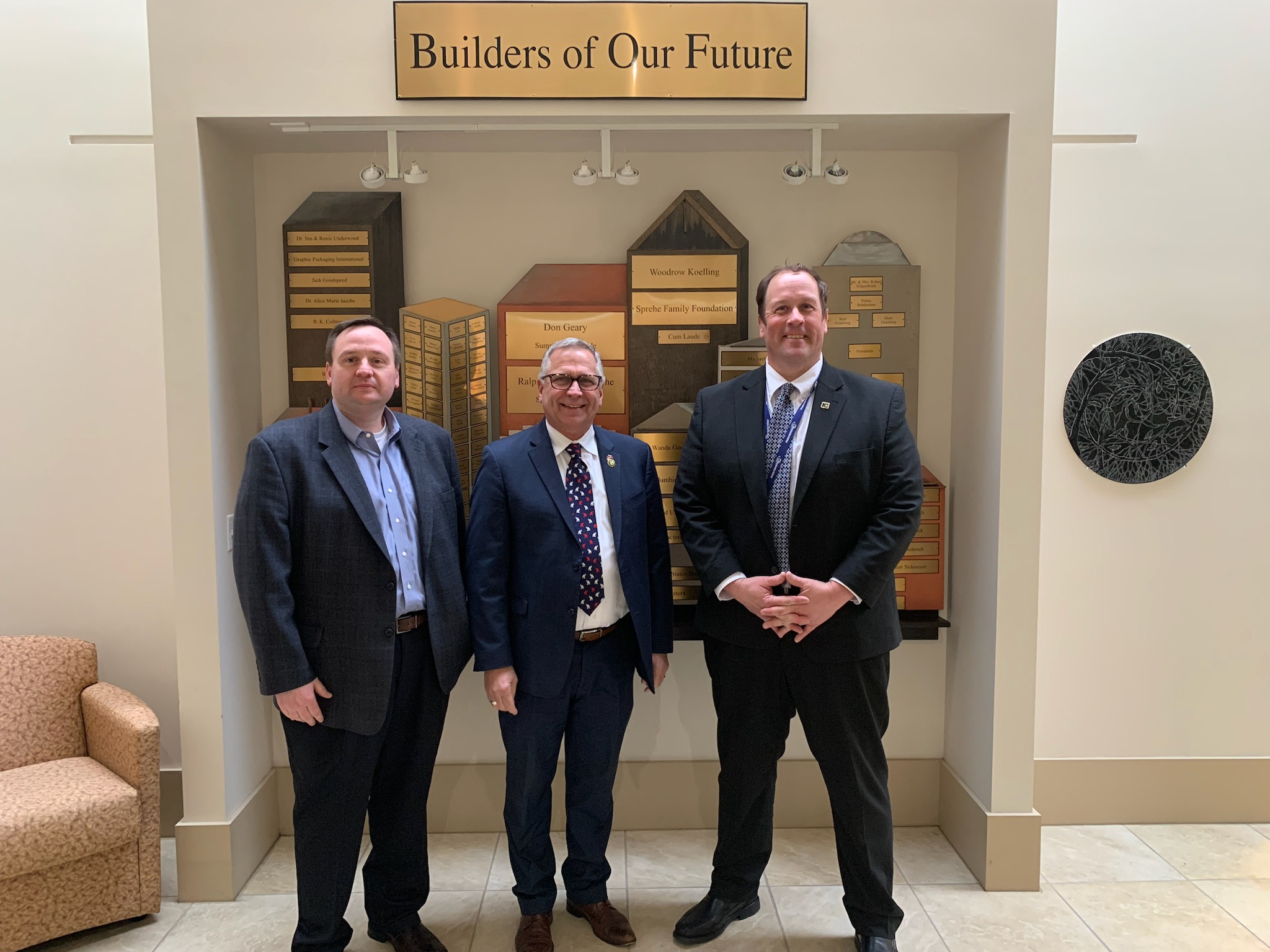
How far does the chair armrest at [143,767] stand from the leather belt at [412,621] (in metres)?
0.99

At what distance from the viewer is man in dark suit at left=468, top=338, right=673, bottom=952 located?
2.44 m

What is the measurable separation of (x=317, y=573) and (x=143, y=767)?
3.27 ft

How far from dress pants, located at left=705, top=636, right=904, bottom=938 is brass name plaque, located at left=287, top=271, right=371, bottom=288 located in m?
1.77

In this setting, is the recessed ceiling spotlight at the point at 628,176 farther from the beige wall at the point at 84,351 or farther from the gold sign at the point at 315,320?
the beige wall at the point at 84,351

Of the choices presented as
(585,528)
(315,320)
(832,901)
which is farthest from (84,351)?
(832,901)

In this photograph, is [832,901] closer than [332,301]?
Yes

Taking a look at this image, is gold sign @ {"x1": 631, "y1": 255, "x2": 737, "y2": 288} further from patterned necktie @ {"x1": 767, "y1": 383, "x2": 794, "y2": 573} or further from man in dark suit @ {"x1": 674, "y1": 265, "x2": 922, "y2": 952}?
patterned necktie @ {"x1": 767, "y1": 383, "x2": 794, "y2": 573}

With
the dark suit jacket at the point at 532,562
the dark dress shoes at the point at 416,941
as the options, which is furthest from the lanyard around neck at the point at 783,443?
the dark dress shoes at the point at 416,941

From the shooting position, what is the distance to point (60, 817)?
2469 mm

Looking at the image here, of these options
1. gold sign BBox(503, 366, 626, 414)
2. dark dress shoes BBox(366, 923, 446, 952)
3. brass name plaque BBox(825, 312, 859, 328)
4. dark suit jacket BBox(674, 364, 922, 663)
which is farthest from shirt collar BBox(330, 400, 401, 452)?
brass name plaque BBox(825, 312, 859, 328)

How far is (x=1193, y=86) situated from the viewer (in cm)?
327

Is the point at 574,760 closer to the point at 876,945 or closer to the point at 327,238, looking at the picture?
the point at 876,945

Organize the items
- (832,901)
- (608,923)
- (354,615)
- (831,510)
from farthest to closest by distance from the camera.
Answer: (832,901) → (608,923) → (831,510) → (354,615)

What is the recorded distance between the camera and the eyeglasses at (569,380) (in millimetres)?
2445
